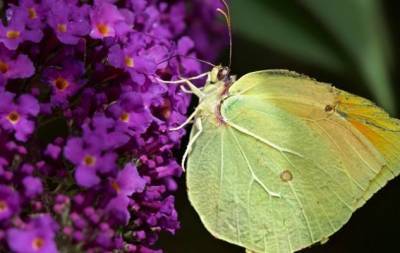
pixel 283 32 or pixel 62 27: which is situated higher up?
pixel 62 27

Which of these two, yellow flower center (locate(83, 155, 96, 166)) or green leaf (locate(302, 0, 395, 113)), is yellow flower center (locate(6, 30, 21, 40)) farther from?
green leaf (locate(302, 0, 395, 113))

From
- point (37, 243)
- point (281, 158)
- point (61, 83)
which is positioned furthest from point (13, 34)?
point (281, 158)

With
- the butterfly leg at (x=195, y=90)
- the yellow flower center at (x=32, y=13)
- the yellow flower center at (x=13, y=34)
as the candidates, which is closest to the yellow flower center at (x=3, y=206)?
the yellow flower center at (x=13, y=34)

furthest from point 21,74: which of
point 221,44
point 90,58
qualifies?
point 221,44

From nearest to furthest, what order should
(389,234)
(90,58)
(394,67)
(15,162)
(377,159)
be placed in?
(15,162) < (90,58) < (377,159) < (394,67) < (389,234)

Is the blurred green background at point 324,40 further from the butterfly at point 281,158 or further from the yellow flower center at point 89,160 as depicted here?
the yellow flower center at point 89,160

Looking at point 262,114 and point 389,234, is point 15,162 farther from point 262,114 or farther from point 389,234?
point 389,234

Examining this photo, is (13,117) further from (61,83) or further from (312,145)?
(312,145)
